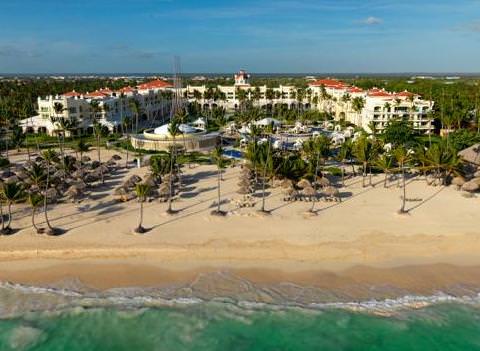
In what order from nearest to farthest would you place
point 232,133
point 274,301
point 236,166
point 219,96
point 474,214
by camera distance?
point 274,301 < point 474,214 < point 236,166 < point 232,133 < point 219,96

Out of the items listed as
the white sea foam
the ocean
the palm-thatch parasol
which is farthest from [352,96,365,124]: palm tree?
the ocean

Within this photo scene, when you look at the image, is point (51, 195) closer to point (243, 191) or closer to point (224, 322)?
point (243, 191)

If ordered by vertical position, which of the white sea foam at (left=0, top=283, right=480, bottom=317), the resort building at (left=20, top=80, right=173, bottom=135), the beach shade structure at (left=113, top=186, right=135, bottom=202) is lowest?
the white sea foam at (left=0, top=283, right=480, bottom=317)

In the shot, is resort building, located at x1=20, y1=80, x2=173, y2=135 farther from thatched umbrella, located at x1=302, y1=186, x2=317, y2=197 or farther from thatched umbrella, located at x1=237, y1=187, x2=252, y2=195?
thatched umbrella, located at x1=302, y1=186, x2=317, y2=197

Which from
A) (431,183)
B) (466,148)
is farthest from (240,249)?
(466,148)

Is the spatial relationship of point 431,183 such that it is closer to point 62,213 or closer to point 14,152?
point 62,213

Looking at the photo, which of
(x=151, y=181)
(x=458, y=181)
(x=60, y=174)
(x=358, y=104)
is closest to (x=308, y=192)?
(x=151, y=181)
